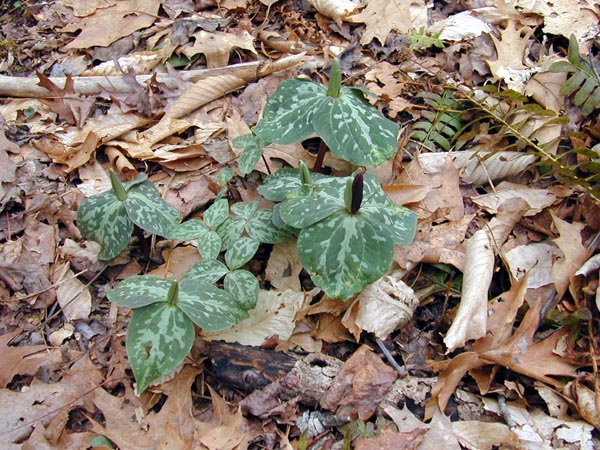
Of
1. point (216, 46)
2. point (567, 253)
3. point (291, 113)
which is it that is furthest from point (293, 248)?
point (216, 46)

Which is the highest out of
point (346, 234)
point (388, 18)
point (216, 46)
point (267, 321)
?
point (388, 18)

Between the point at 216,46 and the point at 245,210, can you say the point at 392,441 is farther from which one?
the point at 216,46

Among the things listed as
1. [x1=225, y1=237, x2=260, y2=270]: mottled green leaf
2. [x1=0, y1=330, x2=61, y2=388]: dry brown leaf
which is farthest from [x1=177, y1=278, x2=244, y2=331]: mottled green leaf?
[x1=0, y1=330, x2=61, y2=388]: dry brown leaf

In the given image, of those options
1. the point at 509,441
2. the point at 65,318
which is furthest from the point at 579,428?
the point at 65,318

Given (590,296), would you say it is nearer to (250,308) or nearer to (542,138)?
(542,138)

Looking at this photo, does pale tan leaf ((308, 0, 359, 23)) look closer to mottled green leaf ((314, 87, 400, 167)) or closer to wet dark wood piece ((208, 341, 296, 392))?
mottled green leaf ((314, 87, 400, 167))

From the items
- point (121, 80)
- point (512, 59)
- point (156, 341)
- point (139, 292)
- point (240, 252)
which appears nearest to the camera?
point (156, 341)
